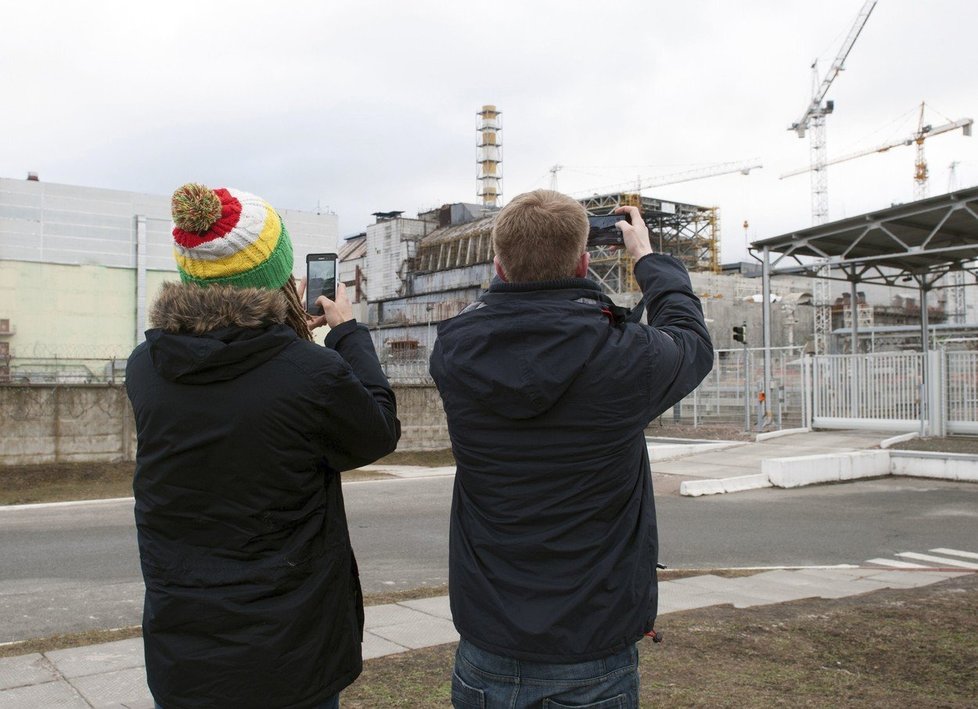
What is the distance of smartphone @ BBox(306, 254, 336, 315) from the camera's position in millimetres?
2787

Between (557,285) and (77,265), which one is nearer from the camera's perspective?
(557,285)

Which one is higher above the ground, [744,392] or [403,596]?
[744,392]

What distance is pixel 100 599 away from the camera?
25.6 feet

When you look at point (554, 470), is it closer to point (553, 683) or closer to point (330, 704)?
point (553, 683)

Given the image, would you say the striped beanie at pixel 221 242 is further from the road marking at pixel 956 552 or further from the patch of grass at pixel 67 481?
the patch of grass at pixel 67 481

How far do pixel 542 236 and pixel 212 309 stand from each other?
0.87 meters

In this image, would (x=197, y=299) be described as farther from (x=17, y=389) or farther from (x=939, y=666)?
(x=17, y=389)

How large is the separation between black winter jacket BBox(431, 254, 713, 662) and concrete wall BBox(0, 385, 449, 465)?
59.1 feet

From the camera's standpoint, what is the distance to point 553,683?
2.24 m

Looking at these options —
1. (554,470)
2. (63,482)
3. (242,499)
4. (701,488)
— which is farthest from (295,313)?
(63,482)

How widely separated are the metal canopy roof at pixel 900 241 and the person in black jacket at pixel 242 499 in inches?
818

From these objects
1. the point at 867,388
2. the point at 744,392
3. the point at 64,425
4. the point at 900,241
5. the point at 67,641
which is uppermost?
the point at 900,241

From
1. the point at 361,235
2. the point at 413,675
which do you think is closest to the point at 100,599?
the point at 413,675

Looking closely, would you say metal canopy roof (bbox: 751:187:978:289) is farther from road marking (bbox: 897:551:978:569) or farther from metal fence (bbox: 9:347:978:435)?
road marking (bbox: 897:551:978:569)
